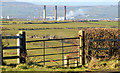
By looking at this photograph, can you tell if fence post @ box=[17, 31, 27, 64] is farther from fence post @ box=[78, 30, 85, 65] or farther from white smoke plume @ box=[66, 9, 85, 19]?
white smoke plume @ box=[66, 9, 85, 19]

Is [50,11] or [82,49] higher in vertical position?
[50,11]

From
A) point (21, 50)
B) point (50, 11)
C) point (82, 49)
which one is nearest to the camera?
point (21, 50)

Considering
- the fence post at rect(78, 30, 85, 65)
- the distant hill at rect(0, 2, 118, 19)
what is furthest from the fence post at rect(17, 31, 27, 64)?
the distant hill at rect(0, 2, 118, 19)

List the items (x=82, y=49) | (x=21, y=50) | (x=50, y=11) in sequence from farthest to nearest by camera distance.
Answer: (x=50, y=11) → (x=82, y=49) → (x=21, y=50)

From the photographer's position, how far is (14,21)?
38.1m

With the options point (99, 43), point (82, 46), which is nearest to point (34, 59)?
point (82, 46)

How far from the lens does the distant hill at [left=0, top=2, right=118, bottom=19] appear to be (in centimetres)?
3753

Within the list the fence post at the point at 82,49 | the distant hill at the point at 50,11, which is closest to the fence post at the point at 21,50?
the fence post at the point at 82,49

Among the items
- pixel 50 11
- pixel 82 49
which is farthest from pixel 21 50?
pixel 50 11

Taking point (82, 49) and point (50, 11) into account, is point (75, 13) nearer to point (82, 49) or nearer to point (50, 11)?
point (50, 11)

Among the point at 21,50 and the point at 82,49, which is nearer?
the point at 21,50

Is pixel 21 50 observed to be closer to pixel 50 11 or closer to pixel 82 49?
pixel 82 49

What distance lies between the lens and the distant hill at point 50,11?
37.5 meters

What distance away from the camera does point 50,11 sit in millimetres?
39031
